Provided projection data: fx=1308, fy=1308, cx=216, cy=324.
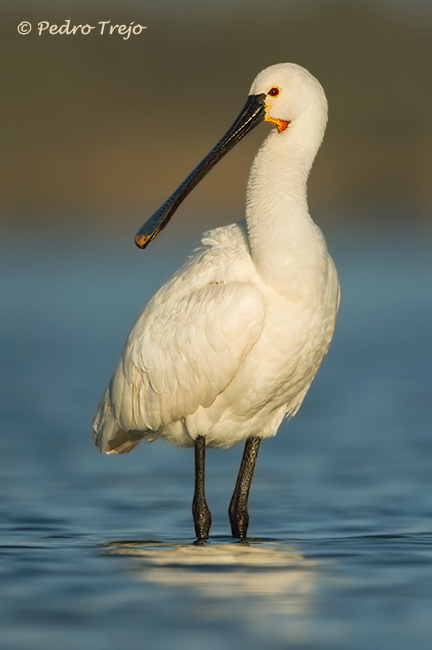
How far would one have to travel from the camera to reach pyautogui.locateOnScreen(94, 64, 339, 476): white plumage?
8219 millimetres

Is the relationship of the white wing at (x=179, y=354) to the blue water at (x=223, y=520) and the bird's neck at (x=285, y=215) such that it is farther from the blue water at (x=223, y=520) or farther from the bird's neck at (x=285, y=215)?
the blue water at (x=223, y=520)

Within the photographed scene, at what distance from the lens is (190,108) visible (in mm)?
37781

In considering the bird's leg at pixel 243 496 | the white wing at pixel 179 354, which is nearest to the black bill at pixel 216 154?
the white wing at pixel 179 354

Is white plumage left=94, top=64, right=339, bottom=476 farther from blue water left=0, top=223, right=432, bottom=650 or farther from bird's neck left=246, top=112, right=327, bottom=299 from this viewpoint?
blue water left=0, top=223, right=432, bottom=650

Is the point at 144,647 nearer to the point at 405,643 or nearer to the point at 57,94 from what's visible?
the point at 405,643

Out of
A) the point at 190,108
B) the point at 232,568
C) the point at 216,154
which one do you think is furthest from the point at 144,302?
the point at 190,108

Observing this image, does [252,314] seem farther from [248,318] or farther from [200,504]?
[200,504]

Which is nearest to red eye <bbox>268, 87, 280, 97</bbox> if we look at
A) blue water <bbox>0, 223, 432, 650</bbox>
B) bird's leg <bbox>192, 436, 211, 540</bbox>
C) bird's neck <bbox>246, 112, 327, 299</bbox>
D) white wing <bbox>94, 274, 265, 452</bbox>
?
bird's neck <bbox>246, 112, 327, 299</bbox>

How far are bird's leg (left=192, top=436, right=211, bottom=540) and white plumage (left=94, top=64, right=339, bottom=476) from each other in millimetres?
131

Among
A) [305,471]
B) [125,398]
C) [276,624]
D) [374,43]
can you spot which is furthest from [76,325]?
[374,43]

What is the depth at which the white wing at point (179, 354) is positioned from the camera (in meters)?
8.22

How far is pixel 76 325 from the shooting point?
20.9 m

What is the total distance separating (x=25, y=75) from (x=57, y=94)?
1.98 meters

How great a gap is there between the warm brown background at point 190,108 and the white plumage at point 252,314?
2278 centimetres
